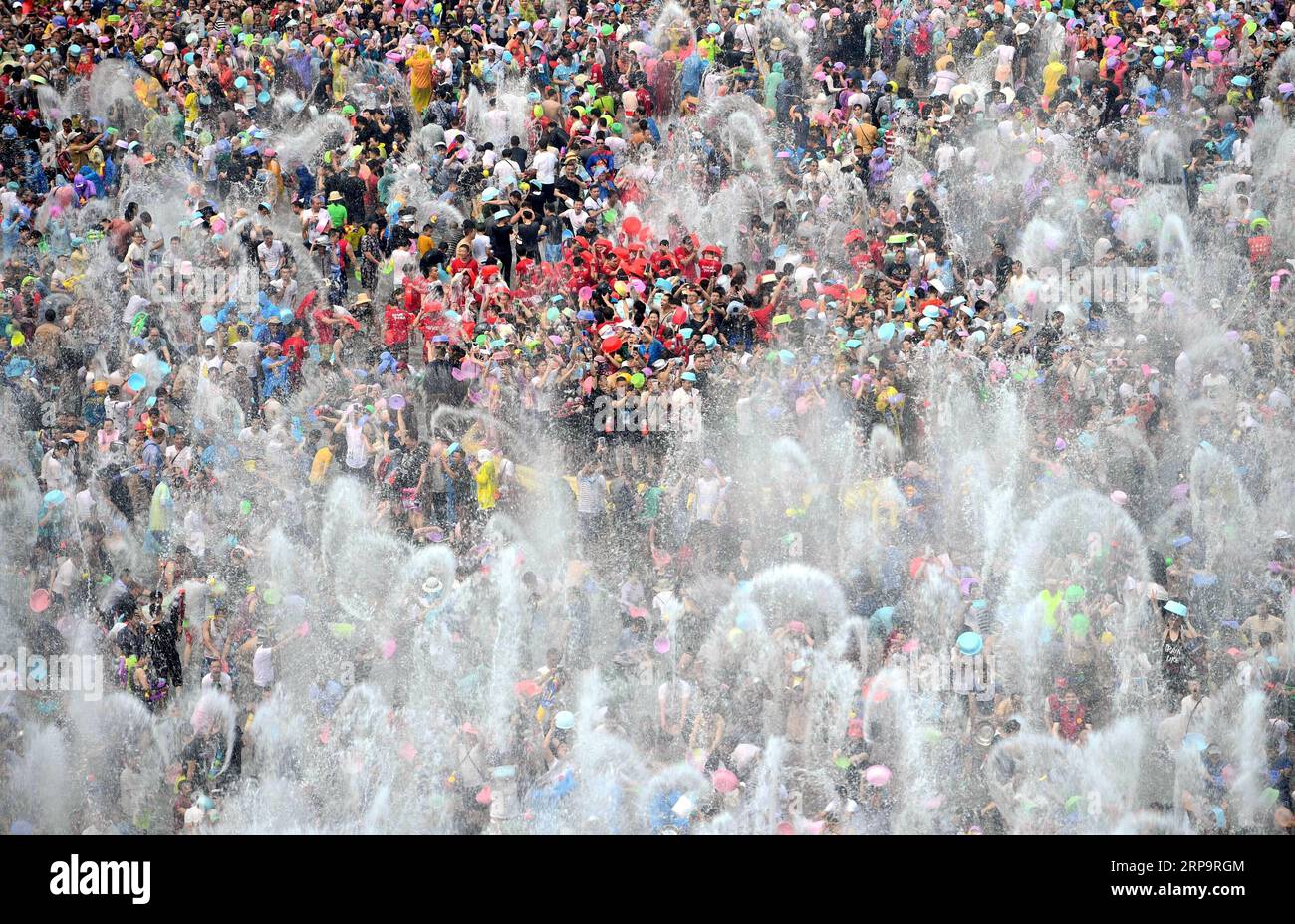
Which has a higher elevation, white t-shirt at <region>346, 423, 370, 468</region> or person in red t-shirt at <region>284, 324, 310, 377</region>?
person in red t-shirt at <region>284, 324, 310, 377</region>

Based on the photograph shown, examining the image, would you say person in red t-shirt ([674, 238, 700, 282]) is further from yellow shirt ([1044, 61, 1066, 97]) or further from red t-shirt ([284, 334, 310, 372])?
yellow shirt ([1044, 61, 1066, 97])

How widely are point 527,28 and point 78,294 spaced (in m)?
7.02

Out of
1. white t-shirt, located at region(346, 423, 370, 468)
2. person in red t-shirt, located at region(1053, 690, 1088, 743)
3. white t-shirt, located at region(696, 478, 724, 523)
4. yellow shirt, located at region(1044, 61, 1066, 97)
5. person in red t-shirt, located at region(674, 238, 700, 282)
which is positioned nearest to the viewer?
person in red t-shirt, located at region(1053, 690, 1088, 743)

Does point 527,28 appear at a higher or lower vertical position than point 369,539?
higher

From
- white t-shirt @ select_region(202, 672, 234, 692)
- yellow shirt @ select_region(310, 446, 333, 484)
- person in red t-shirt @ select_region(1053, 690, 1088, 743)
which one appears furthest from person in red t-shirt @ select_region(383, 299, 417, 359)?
person in red t-shirt @ select_region(1053, 690, 1088, 743)

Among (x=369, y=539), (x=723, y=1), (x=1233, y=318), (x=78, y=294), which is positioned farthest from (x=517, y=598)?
(x=723, y=1)

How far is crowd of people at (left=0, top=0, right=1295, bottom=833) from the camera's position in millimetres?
18969

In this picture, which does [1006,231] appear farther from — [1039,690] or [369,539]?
[369,539]

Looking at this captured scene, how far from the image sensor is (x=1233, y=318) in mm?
22516

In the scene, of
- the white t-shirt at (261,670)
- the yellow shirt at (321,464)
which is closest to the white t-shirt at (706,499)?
the yellow shirt at (321,464)

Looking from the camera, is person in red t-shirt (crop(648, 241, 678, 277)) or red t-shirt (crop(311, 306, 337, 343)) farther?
person in red t-shirt (crop(648, 241, 678, 277))

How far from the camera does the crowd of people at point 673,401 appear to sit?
1897cm

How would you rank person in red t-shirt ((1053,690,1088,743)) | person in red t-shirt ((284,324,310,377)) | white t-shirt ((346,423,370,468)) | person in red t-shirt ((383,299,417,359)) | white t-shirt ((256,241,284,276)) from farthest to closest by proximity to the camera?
white t-shirt ((256,241,284,276)) < person in red t-shirt ((383,299,417,359)) < person in red t-shirt ((284,324,310,377)) < white t-shirt ((346,423,370,468)) < person in red t-shirt ((1053,690,1088,743))

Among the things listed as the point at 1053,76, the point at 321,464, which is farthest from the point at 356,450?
the point at 1053,76
